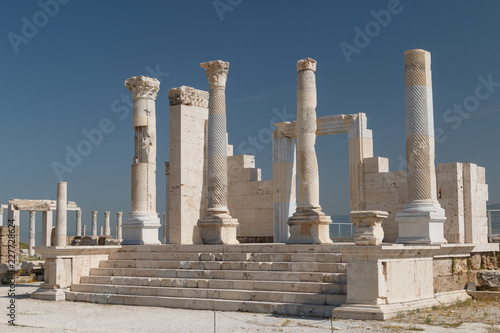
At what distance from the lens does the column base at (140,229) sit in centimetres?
2114

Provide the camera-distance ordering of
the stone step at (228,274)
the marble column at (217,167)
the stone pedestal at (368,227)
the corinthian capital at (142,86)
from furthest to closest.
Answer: the corinthian capital at (142,86) < the marble column at (217,167) < the stone step at (228,274) < the stone pedestal at (368,227)

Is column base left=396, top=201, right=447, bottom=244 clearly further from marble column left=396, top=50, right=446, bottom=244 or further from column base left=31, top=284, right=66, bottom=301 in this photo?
column base left=31, top=284, right=66, bottom=301

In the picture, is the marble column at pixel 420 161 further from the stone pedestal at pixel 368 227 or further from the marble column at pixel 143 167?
the marble column at pixel 143 167

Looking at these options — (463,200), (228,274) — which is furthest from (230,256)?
(463,200)

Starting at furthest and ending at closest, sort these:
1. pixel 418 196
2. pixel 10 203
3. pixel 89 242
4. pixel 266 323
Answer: pixel 10 203
pixel 89 242
pixel 418 196
pixel 266 323

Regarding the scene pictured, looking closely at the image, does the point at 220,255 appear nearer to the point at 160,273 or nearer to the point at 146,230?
the point at 160,273

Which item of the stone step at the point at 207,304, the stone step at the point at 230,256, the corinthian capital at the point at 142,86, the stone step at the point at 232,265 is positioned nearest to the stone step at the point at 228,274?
the stone step at the point at 232,265

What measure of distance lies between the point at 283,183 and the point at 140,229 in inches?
226

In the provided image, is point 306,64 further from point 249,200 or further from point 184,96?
point 249,200

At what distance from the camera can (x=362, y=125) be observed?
21859 millimetres

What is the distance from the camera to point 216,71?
2008cm

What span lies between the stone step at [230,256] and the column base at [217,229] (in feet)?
5.84

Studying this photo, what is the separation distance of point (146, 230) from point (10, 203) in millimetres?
18093

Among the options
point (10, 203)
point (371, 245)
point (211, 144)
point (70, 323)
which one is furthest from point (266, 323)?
point (10, 203)
